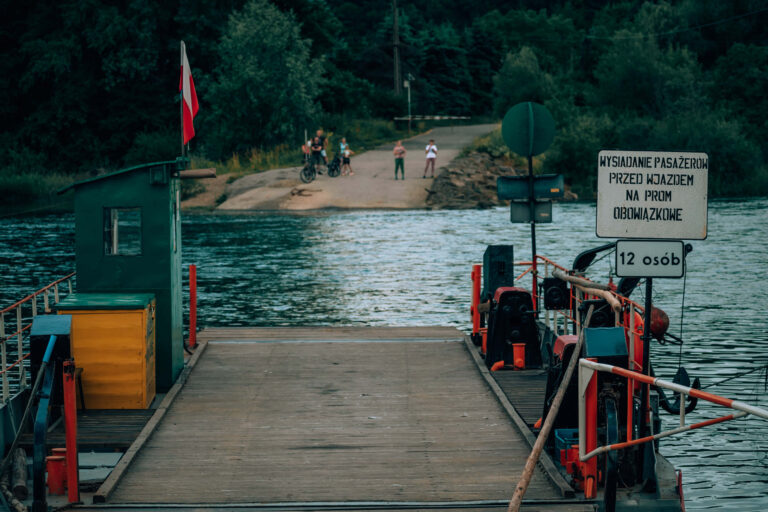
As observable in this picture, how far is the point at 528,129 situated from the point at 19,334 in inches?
256

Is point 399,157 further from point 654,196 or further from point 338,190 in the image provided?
point 654,196

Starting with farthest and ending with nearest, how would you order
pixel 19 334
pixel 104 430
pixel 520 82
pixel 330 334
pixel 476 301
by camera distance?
pixel 520 82
pixel 330 334
pixel 476 301
pixel 19 334
pixel 104 430

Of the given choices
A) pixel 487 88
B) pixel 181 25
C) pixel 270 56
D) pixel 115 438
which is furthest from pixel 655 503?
pixel 487 88

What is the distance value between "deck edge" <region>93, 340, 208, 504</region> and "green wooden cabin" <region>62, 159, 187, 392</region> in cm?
55

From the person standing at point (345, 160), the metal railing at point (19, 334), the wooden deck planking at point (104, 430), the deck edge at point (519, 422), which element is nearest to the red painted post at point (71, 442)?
the wooden deck planking at point (104, 430)

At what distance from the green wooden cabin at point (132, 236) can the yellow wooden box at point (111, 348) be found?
613 millimetres

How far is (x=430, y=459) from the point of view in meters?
8.44

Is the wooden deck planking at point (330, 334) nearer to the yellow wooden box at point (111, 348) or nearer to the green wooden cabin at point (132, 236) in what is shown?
the green wooden cabin at point (132, 236)

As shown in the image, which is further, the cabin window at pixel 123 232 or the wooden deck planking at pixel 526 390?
the cabin window at pixel 123 232

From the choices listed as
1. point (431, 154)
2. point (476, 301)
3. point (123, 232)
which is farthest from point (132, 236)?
point (431, 154)

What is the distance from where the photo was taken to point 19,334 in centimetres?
1035

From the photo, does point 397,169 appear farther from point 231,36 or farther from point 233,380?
point 233,380

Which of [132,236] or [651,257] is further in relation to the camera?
[132,236]

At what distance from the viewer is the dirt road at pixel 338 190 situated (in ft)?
159
